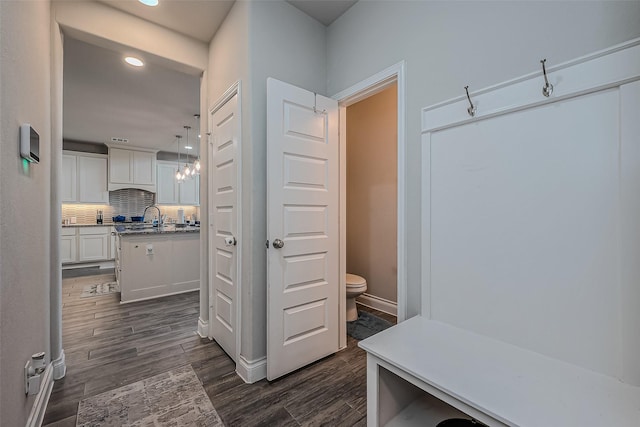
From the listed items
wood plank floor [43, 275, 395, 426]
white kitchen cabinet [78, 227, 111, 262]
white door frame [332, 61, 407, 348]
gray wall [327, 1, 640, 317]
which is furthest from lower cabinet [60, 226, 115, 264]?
gray wall [327, 1, 640, 317]

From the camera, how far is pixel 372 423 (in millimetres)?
1113

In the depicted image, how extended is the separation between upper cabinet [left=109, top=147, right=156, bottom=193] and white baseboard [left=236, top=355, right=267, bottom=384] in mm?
5858

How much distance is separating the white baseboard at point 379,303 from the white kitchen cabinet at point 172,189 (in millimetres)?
5659

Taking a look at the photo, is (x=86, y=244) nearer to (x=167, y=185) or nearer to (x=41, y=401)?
(x=167, y=185)

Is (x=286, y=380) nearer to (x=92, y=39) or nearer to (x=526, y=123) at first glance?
(x=526, y=123)

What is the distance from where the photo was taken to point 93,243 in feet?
19.0

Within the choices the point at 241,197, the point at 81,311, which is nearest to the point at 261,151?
the point at 241,197

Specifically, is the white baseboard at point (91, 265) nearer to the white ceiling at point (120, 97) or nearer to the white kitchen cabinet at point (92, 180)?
the white kitchen cabinet at point (92, 180)

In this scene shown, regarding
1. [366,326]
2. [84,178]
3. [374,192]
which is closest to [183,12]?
[374,192]

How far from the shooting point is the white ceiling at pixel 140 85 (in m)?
2.08

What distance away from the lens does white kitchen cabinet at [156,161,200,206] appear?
6.60 m

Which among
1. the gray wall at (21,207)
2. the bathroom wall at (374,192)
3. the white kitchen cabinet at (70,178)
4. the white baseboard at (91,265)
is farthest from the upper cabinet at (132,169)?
the bathroom wall at (374,192)

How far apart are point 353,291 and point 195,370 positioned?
1.44 m

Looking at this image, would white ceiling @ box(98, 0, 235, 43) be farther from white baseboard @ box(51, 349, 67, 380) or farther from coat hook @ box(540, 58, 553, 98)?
white baseboard @ box(51, 349, 67, 380)
